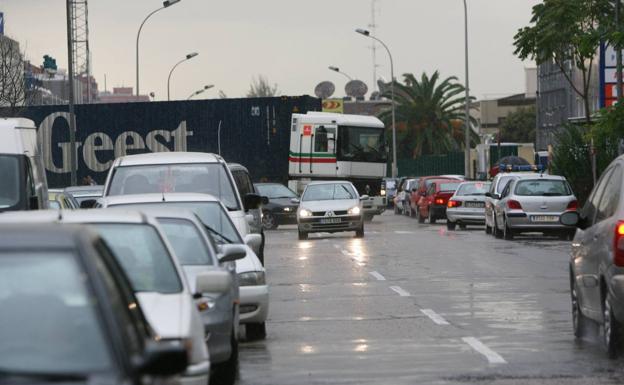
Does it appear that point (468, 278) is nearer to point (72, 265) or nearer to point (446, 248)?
point (446, 248)

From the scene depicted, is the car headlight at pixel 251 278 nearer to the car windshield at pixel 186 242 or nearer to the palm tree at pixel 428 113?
the car windshield at pixel 186 242

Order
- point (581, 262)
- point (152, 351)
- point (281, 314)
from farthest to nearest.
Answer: point (281, 314) < point (581, 262) < point (152, 351)

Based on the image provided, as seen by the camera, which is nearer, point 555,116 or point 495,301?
point 495,301

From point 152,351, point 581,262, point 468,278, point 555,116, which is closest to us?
Result: point 152,351

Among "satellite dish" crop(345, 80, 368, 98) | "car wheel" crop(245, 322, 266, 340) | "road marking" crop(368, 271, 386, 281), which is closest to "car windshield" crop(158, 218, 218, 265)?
"car wheel" crop(245, 322, 266, 340)

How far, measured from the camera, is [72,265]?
5621mm

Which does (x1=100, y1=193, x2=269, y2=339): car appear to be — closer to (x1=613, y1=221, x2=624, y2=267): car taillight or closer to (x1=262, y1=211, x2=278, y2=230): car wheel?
(x1=613, y1=221, x2=624, y2=267): car taillight

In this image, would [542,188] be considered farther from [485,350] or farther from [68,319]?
[68,319]

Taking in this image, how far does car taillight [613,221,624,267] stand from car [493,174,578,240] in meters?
24.0

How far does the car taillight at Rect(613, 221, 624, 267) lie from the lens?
40.4 ft

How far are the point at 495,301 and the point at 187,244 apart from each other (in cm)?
742

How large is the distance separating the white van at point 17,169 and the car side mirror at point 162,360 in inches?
534

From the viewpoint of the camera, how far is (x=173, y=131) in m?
51.9

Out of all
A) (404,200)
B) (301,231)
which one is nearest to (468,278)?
(301,231)
